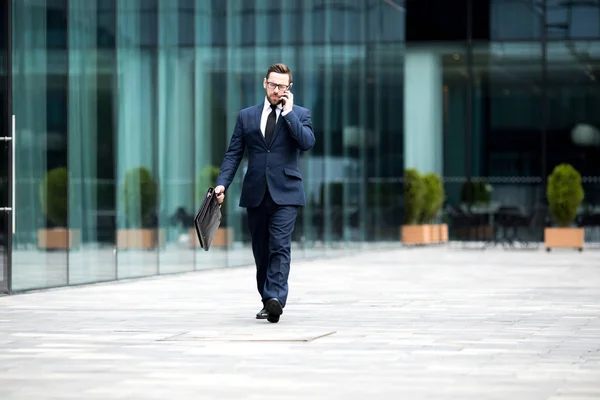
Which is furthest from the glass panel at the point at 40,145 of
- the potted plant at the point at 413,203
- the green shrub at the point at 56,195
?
the potted plant at the point at 413,203

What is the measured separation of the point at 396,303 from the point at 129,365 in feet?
16.9

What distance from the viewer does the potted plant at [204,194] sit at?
707 inches

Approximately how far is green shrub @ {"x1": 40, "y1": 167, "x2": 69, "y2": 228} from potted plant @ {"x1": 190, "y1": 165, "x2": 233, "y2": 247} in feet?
11.6

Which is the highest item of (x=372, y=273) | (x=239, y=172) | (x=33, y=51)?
(x=33, y=51)

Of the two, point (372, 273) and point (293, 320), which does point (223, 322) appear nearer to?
point (293, 320)

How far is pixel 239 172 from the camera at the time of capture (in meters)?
19.6

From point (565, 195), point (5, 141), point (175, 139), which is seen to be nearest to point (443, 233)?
point (565, 195)

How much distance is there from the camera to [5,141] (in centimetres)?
1305

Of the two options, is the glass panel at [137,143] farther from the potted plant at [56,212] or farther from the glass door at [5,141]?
the glass door at [5,141]

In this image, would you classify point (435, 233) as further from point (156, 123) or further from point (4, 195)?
point (4, 195)

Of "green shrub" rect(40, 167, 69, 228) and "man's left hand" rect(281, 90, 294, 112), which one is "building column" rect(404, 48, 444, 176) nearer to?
"green shrub" rect(40, 167, 69, 228)

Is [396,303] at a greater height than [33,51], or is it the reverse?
[33,51]

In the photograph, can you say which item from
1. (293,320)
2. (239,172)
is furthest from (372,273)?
(293,320)

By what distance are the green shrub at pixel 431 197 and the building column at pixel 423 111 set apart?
98.1 inches
